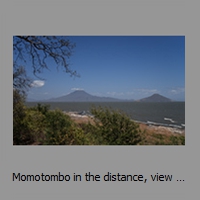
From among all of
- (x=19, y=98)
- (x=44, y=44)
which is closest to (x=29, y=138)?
(x=19, y=98)

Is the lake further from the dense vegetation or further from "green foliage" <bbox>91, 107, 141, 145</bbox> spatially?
the dense vegetation

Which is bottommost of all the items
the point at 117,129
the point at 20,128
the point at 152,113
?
the point at 152,113

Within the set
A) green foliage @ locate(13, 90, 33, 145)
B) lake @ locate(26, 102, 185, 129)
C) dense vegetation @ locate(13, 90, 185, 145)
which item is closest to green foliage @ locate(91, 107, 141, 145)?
dense vegetation @ locate(13, 90, 185, 145)

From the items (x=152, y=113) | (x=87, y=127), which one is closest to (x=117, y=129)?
(x=87, y=127)

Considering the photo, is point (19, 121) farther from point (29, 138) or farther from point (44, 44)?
point (44, 44)

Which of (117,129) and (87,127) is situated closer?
(117,129)

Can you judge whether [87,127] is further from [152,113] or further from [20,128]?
[152,113]

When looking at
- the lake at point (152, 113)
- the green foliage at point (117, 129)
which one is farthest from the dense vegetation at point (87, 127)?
the lake at point (152, 113)

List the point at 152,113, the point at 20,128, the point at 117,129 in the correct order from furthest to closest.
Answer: the point at 152,113, the point at 117,129, the point at 20,128
